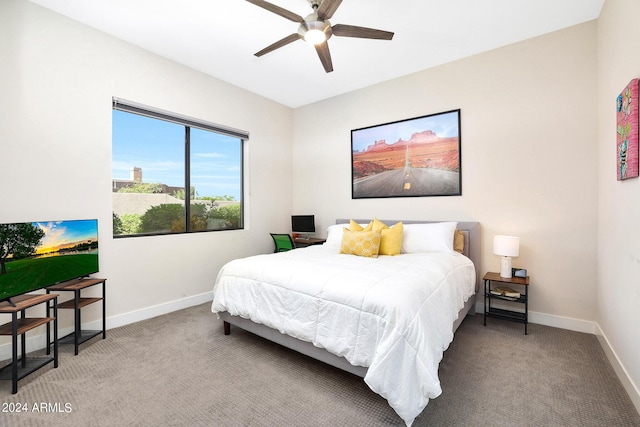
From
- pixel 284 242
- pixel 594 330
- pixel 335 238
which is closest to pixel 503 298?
pixel 594 330

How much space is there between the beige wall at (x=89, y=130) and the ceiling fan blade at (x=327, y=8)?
7.23 feet

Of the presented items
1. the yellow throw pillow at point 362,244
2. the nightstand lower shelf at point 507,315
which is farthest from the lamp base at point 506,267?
the yellow throw pillow at point 362,244

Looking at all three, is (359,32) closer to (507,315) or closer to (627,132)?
(627,132)

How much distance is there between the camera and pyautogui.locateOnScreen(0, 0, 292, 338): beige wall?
2375mm

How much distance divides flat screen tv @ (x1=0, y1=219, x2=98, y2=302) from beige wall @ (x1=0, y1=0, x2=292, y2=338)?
0.74 ft

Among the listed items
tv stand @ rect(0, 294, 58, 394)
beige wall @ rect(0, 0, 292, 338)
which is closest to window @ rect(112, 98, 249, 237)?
beige wall @ rect(0, 0, 292, 338)

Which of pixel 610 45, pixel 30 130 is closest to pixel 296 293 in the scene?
pixel 30 130

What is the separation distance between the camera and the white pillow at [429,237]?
311 cm

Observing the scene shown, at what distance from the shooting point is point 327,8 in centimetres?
208

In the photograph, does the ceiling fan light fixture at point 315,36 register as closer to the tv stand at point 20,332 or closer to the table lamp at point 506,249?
the table lamp at point 506,249

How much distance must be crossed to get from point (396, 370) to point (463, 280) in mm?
1450

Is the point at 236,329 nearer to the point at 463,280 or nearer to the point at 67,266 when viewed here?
the point at 67,266

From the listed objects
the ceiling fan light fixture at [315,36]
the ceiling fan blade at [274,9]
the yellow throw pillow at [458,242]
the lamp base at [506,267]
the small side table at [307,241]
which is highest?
the ceiling fan blade at [274,9]

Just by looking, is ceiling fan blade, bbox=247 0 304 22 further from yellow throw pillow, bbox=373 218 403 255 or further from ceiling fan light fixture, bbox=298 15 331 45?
yellow throw pillow, bbox=373 218 403 255
